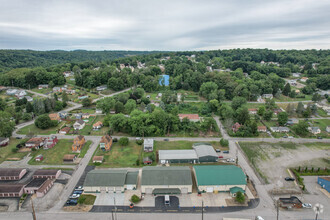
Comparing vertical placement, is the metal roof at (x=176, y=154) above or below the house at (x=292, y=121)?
below

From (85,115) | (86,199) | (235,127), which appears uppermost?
(85,115)

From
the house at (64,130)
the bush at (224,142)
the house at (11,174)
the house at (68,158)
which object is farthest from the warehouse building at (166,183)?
the house at (64,130)

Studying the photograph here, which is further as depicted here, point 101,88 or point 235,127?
point 101,88

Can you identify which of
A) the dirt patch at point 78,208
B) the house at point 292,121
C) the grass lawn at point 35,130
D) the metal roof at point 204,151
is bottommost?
the dirt patch at point 78,208

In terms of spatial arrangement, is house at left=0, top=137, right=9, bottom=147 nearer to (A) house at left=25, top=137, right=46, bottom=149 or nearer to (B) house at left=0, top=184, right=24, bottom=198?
(A) house at left=25, top=137, right=46, bottom=149

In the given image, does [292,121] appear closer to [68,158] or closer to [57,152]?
[68,158]

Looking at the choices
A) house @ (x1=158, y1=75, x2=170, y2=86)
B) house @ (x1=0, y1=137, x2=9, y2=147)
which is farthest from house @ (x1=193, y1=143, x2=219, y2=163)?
house @ (x1=158, y1=75, x2=170, y2=86)

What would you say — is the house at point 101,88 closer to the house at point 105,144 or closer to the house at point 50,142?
the house at point 50,142

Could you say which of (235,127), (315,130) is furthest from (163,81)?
(315,130)

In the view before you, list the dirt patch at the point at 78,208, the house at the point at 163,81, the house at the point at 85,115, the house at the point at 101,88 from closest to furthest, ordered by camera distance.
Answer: the dirt patch at the point at 78,208, the house at the point at 85,115, the house at the point at 101,88, the house at the point at 163,81
